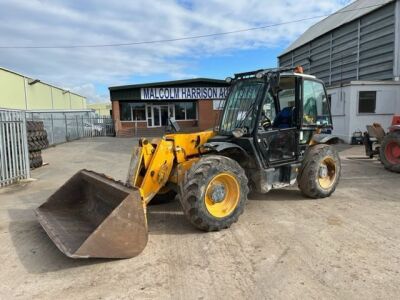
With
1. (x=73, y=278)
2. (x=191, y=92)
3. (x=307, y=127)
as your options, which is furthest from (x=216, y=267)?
(x=191, y=92)

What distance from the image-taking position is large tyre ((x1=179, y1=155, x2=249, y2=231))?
4.63m

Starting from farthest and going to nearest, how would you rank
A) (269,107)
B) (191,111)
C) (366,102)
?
(191,111) → (366,102) → (269,107)

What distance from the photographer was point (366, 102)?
52.1ft

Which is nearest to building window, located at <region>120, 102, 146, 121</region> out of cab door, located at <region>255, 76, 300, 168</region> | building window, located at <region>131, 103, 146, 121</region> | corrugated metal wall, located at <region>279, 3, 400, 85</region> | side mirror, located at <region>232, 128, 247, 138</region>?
building window, located at <region>131, 103, 146, 121</region>

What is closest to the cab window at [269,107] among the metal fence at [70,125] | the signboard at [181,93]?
the metal fence at [70,125]

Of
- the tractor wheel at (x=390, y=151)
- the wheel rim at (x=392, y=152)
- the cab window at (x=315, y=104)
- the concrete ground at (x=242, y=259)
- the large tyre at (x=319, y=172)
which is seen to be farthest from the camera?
the wheel rim at (x=392, y=152)

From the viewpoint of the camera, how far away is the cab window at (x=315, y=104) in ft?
20.4

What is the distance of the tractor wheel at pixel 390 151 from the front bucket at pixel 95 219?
761cm

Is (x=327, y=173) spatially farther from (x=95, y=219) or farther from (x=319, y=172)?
(x=95, y=219)

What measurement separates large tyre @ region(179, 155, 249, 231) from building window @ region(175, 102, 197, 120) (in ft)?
78.5

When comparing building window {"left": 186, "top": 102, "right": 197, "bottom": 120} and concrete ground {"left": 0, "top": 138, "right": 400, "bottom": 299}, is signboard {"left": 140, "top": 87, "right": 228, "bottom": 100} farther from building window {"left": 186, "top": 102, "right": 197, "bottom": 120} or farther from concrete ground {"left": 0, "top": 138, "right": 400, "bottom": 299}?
concrete ground {"left": 0, "top": 138, "right": 400, "bottom": 299}

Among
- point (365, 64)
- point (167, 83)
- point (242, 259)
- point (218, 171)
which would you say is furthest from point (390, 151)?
point (167, 83)

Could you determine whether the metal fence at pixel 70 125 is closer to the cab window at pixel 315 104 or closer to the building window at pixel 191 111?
the building window at pixel 191 111

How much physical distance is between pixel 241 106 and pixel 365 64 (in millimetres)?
13883
